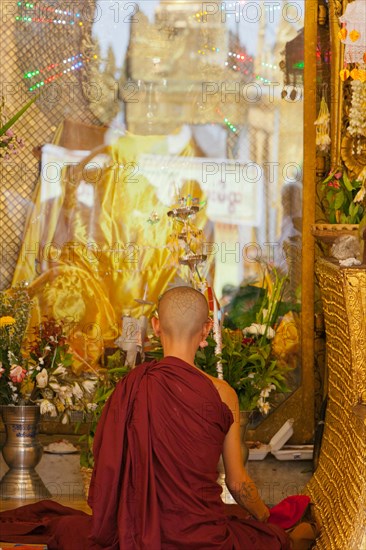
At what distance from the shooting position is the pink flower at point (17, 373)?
4.98 meters

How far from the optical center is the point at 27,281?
596 cm

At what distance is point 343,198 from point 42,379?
1848 millimetres

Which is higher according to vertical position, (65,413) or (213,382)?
(213,382)

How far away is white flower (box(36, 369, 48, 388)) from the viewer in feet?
16.6

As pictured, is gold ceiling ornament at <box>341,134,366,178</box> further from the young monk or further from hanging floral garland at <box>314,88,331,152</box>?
the young monk

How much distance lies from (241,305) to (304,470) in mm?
1029

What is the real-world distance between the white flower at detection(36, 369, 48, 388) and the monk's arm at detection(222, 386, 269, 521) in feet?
5.36

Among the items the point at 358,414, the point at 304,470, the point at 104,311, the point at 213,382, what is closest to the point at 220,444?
the point at 213,382

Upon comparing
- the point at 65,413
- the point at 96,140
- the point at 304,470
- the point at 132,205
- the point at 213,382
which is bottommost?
the point at 304,470

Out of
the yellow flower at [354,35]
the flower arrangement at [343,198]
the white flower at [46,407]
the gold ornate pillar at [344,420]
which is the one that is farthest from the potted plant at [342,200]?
the white flower at [46,407]

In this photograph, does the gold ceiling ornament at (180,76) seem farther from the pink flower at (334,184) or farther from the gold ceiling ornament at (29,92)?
the pink flower at (334,184)

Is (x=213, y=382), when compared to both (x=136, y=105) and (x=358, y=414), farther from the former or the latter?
(x=136, y=105)

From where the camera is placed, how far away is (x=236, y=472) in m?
3.62

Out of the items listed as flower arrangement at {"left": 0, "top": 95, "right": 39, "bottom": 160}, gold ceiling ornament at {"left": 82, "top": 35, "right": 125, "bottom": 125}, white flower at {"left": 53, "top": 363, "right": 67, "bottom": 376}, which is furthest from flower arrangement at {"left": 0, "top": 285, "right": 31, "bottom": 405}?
gold ceiling ornament at {"left": 82, "top": 35, "right": 125, "bottom": 125}
